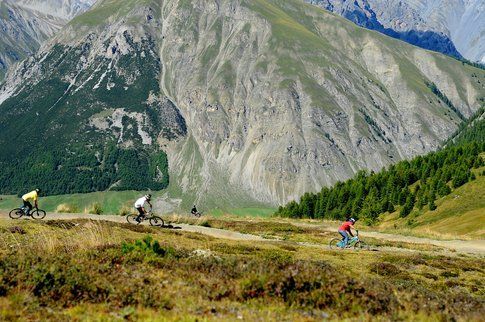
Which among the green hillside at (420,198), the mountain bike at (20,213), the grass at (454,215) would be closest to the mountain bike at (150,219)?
the mountain bike at (20,213)

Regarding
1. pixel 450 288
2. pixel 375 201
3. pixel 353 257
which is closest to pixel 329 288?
pixel 450 288

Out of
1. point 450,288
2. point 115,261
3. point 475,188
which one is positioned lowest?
point 450,288

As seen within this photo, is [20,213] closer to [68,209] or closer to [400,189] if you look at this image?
[68,209]

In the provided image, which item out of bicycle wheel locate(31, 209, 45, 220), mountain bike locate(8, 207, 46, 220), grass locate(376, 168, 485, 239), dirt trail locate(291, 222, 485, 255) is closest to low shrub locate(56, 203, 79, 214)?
bicycle wheel locate(31, 209, 45, 220)

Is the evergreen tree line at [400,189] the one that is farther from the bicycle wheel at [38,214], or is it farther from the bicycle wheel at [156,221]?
the bicycle wheel at [38,214]

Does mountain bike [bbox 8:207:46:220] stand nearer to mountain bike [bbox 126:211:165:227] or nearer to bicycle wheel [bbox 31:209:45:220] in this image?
bicycle wheel [bbox 31:209:45:220]

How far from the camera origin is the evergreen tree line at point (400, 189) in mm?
108438

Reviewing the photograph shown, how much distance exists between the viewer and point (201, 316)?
10352mm

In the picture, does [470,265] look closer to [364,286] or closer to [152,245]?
[364,286]

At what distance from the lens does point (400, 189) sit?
124688 millimetres

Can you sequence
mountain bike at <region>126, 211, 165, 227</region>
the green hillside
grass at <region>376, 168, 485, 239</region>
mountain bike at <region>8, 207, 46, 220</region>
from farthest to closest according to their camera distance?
the green hillside < grass at <region>376, 168, 485, 239</region> < mountain bike at <region>126, 211, 165, 227</region> < mountain bike at <region>8, 207, 46, 220</region>

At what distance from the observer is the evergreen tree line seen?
4269 inches

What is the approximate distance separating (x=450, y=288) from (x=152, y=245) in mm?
13422

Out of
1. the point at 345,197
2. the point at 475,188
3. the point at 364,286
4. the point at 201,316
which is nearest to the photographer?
the point at 201,316
